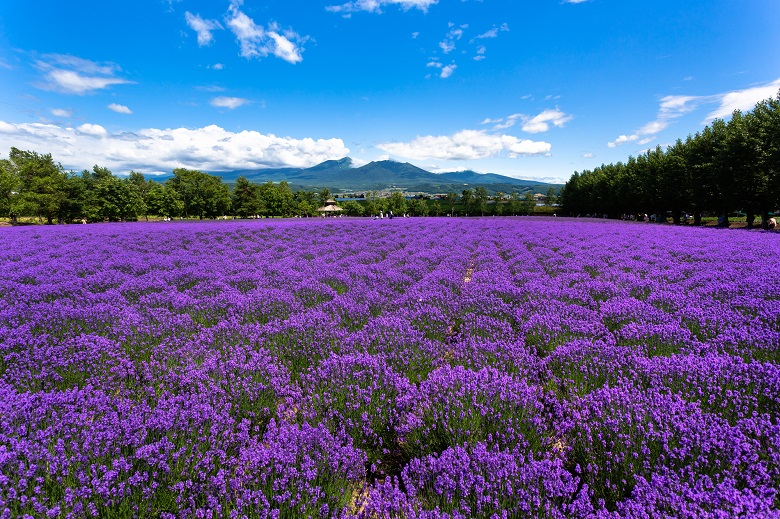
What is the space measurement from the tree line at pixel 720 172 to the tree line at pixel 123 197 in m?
27.7

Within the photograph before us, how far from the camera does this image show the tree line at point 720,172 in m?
22.0

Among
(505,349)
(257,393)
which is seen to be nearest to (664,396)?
(505,349)

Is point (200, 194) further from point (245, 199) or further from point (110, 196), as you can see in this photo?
point (110, 196)

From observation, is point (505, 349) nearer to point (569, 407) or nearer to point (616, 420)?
point (569, 407)

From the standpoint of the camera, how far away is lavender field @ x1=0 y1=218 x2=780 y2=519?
200cm

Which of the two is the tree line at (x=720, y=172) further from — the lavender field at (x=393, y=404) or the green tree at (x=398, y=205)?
the green tree at (x=398, y=205)

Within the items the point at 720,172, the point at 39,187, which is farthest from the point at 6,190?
the point at 720,172

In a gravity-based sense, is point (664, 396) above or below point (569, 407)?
above

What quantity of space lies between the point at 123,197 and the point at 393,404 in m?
52.4

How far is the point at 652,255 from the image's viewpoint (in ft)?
32.2

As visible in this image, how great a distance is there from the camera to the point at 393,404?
10.1ft

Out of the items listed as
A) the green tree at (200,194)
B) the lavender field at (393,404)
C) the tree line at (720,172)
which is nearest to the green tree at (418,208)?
the green tree at (200,194)

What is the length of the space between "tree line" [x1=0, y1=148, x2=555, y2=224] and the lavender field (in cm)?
3699

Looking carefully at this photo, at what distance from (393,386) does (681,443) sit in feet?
6.82
